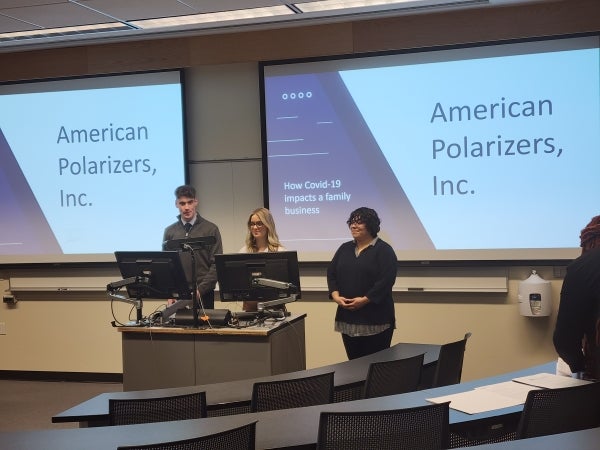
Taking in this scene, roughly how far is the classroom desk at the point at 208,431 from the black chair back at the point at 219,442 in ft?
0.40

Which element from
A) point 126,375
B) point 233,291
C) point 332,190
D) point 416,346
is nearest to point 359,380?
point 416,346

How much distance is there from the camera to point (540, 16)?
568 centimetres

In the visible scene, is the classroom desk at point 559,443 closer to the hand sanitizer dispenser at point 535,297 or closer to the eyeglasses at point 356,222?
the eyeglasses at point 356,222

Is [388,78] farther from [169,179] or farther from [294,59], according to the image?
[169,179]

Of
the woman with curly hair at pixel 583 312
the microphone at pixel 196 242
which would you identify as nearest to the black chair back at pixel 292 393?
the woman with curly hair at pixel 583 312

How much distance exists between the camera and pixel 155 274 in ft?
15.0

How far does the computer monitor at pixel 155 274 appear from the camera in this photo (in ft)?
14.7

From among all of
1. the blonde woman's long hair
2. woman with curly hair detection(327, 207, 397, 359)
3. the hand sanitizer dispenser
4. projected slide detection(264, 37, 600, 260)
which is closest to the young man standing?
the blonde woman's long hair

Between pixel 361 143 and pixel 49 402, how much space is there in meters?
3.56

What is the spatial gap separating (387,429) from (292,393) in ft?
2.82

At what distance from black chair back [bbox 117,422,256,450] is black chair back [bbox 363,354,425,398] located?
1.13 meters

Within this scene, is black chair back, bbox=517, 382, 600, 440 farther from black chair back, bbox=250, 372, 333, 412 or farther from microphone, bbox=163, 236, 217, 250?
microphone, bbox=163, 236, 217, 250

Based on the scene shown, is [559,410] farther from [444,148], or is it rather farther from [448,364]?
[444,148]

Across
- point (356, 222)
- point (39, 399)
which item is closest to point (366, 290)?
point (356, 222)
